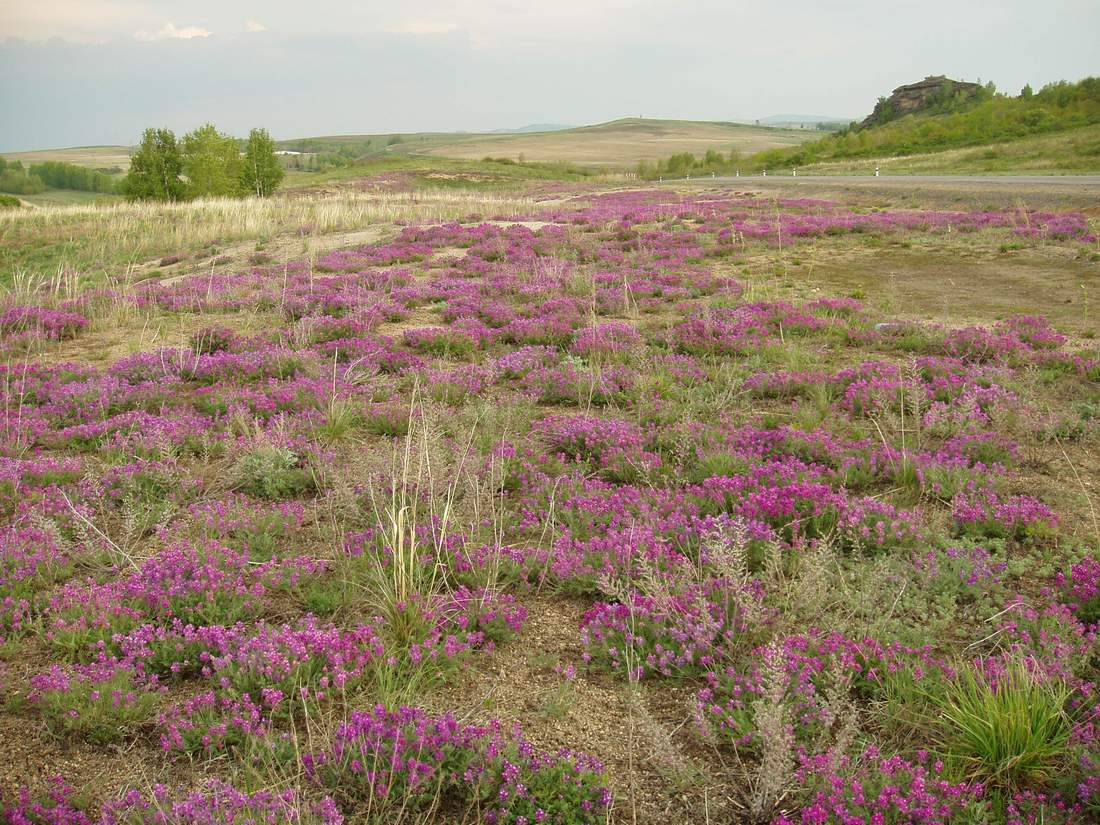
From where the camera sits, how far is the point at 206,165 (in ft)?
168

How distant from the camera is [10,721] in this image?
11.0ft

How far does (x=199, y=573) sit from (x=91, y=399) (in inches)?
184

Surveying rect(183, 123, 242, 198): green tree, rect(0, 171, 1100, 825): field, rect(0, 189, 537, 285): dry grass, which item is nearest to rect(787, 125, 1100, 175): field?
rect(0, 189, 537, 285): dry grass

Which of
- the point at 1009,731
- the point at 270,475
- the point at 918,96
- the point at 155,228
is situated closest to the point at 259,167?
the point at 155,228

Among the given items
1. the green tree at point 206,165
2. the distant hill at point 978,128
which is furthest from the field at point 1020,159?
the green tree at point 206,165

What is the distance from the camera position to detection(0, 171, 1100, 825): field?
286cm

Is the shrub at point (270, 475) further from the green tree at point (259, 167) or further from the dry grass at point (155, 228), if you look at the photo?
the green tree at point (259, 167)

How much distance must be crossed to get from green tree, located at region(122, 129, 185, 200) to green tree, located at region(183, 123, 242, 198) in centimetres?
82

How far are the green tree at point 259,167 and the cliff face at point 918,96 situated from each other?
67.2m

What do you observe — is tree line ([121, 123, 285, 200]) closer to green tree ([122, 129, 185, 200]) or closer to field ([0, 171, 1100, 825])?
green tree ([122, 129, 185, 200])

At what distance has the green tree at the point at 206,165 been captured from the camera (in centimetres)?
5116

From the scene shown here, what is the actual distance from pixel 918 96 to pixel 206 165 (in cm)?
7573

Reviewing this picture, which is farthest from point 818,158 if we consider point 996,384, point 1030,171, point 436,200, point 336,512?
point 336,512

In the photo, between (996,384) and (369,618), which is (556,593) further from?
(996,384)
